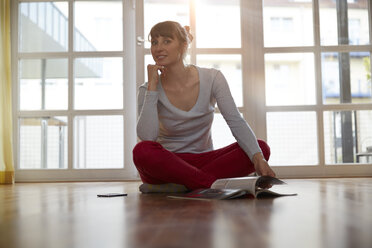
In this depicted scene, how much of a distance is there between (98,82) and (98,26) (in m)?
0.46

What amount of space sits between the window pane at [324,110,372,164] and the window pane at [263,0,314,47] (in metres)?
0.63

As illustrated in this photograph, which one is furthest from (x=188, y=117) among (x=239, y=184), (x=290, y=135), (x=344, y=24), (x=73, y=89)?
(x=344, y=24)

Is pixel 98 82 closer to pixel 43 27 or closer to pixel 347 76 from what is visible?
pixel 43 27

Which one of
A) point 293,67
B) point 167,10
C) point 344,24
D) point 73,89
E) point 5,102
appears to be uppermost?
point 167,10

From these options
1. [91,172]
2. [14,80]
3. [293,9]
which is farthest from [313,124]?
[14,80]

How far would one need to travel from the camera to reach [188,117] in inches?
81.7

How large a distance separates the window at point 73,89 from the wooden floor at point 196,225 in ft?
6.97

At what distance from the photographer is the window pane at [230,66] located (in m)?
3.57

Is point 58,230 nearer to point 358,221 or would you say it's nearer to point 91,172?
point 358,221

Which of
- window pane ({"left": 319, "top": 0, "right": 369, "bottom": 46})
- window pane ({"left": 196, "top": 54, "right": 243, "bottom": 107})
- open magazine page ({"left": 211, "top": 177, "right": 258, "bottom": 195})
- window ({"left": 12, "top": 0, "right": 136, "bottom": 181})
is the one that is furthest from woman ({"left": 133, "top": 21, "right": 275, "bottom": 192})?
window pane ({"left": 319, "top": 0, "right": 369, "bottom": 46})

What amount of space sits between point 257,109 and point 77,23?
159 cm

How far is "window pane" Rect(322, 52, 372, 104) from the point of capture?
3584 millimetres

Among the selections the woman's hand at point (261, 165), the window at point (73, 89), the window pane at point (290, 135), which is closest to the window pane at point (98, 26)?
the window at point (73, 89)

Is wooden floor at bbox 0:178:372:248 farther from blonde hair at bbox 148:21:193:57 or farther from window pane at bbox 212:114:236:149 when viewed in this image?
window pane at bbox 212:114:236:149
